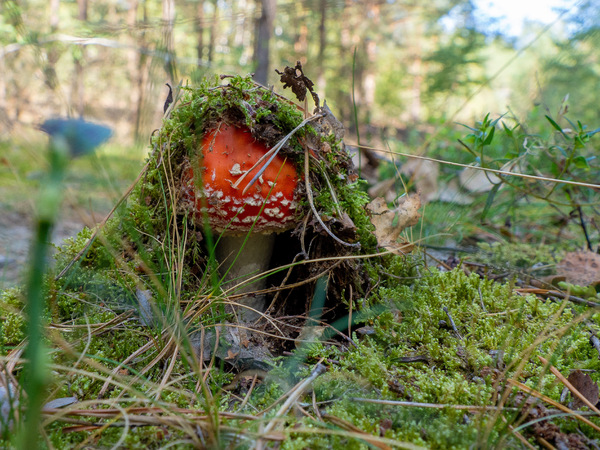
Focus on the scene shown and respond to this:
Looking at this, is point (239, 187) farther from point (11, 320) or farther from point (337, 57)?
point (337, 57)

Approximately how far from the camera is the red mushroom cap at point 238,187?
57.3 inches

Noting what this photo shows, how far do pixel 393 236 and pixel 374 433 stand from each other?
3.03 ft

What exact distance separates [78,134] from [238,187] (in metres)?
0.86

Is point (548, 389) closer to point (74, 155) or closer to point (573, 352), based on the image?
point (573, 352)

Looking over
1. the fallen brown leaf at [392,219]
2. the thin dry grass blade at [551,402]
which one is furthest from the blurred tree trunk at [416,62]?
the thin dry grass blade at [551,402]

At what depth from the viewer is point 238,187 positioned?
1446 mm

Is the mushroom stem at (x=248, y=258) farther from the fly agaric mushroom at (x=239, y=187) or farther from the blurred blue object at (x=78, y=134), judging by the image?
the blurred blue object at (x=78, y=134)

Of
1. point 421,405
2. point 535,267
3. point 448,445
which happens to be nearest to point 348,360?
point 421,405

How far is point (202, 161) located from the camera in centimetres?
148

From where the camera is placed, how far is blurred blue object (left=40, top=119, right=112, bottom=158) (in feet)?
1.86

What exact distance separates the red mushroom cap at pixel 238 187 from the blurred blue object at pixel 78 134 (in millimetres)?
761

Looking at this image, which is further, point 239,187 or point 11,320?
point 11,320

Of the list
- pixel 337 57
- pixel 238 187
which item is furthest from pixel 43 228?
pixel 337 57

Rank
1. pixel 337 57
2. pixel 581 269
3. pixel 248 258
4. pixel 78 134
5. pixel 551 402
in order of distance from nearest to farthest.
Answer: pixel 78 134 < pixel 551 402 < pixel 248 258 < pixel 581 269 < pixel 337 57
